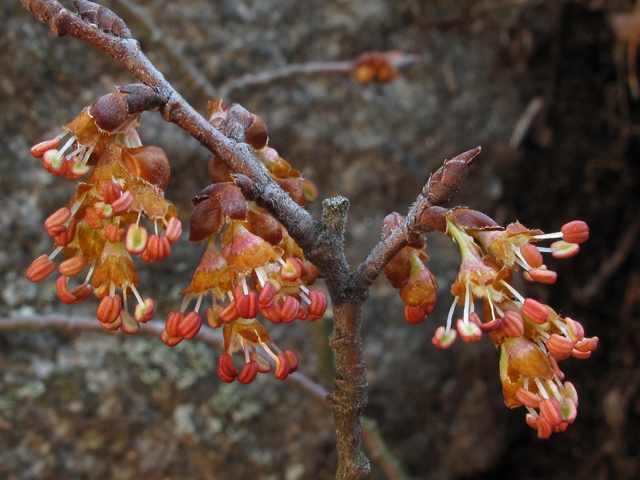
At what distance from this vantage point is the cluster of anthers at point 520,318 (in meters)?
0.49

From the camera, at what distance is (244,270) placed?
522 mm

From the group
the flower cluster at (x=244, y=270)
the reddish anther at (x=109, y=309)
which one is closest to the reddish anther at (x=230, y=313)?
the flower cluster at (x=244, y=270)

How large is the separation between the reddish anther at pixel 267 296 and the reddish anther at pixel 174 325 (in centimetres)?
10

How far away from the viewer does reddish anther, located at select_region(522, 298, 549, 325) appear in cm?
48

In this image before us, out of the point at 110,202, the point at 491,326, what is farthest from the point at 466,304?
the point at 110,202

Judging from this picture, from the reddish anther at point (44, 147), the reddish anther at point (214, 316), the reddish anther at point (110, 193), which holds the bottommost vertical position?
the reddish anther at point (214, 316)

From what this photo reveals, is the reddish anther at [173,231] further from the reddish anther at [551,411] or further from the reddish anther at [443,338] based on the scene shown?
the reddish anther at [551,411]

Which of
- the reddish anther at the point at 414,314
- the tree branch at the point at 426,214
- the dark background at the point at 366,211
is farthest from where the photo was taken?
the dark background at the point at 366,211

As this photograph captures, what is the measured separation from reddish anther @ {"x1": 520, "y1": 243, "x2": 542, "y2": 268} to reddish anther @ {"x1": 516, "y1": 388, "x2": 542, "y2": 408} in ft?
0.38

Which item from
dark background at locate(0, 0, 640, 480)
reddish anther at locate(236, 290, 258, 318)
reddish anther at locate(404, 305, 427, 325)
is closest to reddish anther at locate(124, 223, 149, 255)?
reddish anther at locate(236, 290, 258, 318)

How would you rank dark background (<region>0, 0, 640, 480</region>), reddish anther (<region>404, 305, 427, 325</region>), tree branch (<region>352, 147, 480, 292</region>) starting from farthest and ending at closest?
dark background (<region>0, 0, 640, 480</region>) < reddish anther (<region>404, 305, 427, 325</region>) < tree branch (<region>352, 147, 480, 292</region>)

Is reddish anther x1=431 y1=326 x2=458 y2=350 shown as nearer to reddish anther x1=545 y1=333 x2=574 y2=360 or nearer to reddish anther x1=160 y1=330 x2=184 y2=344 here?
reddish anther x1=545 y1=333 x2=574 y2=360

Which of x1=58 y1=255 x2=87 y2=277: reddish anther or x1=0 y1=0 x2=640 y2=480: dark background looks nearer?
x1=58 y1=255 x2=87 y2=277: reddish anther

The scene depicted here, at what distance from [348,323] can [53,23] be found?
0.40 m
